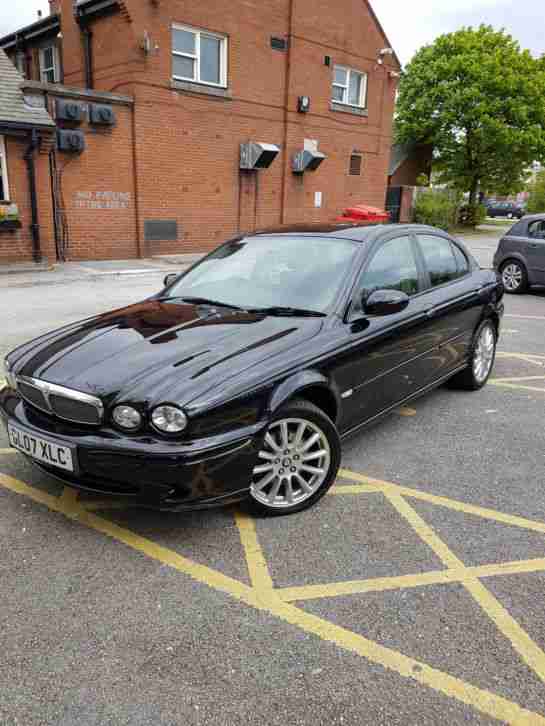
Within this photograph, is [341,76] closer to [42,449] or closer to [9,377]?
[9,377]

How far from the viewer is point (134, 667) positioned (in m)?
2.24

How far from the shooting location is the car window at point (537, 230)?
11023mm

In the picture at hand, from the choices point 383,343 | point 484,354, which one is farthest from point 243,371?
point 484,354

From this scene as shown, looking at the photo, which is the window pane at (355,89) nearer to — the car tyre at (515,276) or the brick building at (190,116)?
the brick building at (190,116)

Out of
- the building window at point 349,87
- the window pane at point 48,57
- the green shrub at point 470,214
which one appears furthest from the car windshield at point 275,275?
the green shrub at point 470,214

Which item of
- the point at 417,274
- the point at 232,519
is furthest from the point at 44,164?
the point at 232,519

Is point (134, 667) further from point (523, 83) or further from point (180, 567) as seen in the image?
point (523, 83)

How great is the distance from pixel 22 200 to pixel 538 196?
29.7 meters

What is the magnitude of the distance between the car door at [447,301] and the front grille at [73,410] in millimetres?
2654

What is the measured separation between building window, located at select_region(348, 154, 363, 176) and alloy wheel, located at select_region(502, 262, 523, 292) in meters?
10.4

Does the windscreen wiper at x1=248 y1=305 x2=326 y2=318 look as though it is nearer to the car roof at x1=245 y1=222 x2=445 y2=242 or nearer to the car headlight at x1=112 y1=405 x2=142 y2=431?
the car roof at x1=245 y1=222 x2=445 y2=242

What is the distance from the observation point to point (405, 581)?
2777 mm

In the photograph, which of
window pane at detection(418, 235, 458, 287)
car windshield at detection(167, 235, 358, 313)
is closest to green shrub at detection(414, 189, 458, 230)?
window pane at detection(418, 235, 458, 287)

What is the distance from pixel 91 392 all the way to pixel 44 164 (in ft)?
39.4
